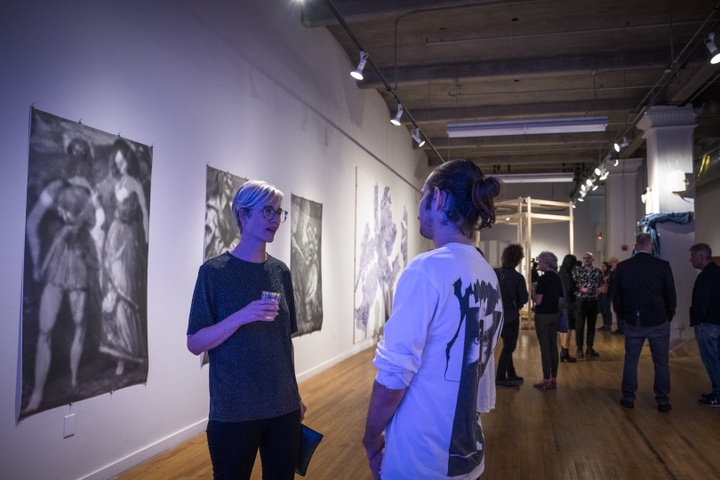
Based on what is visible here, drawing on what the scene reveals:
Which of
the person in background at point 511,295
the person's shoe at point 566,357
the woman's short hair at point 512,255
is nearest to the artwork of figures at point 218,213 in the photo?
the person in background at point 511,295

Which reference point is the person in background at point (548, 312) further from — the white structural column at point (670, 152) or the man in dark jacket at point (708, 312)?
the white structural column at point (670, 152)

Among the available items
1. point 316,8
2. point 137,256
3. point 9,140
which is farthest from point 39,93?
point 316,8

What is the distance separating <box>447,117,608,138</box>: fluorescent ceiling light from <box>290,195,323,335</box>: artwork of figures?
12.1 feet

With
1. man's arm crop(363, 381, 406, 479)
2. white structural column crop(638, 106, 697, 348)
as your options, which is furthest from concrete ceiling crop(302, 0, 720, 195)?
man's arm crop(363, 381, 406, 479)

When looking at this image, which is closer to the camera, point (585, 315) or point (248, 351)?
point (248, 351)

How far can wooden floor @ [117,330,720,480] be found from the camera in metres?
3.91

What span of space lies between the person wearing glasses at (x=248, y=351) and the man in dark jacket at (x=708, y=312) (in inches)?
209

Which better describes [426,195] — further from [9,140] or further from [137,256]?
[137,256]

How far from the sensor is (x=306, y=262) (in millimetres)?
6938

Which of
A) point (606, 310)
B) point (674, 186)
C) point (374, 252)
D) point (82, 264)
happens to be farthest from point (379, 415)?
point (606, 310)

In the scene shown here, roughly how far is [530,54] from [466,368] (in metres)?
8.63

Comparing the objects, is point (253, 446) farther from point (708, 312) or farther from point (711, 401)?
point (711, 401)

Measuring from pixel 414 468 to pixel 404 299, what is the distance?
1.26ft

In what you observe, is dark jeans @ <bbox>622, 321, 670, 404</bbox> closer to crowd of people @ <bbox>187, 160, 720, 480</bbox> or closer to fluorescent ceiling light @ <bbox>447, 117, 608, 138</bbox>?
crowd of people @ <bbox>187, 160, 720, 480</bbox>
